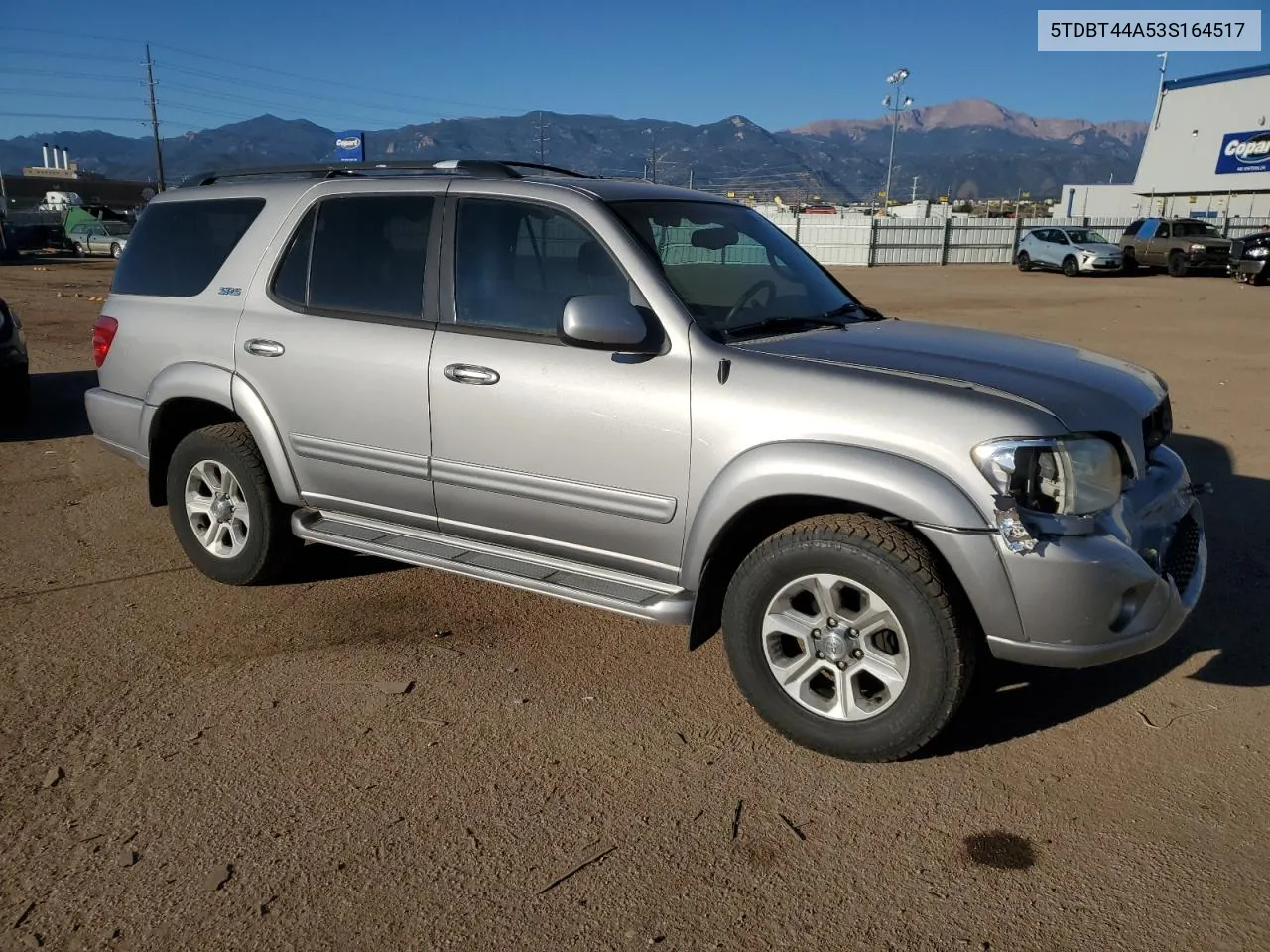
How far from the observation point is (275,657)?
13.6ft

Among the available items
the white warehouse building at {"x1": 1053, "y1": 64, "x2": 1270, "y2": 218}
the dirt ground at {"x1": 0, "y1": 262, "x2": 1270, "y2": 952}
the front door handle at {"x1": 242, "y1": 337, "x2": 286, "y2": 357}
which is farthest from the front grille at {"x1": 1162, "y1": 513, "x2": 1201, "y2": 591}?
the white warehouse building at {"x1": 1053, "y1": 64, "x2": 1270, "y2": 218}

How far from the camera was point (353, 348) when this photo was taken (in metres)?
4.27

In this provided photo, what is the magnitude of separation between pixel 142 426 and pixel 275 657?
5.23 feet

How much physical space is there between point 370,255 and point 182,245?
1.29 metres

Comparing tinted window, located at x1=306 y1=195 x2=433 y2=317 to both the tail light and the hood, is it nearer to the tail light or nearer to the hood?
the tail light

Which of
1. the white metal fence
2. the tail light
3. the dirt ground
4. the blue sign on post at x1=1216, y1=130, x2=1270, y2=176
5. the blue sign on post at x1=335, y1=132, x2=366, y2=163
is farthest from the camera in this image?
the blue sign on post at x1=1216, y1=130, x2=1270, y2=176

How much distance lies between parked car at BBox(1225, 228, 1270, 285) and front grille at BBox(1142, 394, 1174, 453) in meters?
25.4

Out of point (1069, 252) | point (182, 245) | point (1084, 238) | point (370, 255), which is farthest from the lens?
point (1084, 238)

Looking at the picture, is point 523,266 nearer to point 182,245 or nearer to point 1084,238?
point 182,245

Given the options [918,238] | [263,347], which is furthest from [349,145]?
[263,347]

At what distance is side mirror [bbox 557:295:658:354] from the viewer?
3.48 m

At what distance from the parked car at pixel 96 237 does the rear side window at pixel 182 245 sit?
37460mm

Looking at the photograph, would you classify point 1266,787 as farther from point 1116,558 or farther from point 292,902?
point 292,902

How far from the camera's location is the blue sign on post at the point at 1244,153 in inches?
1774
